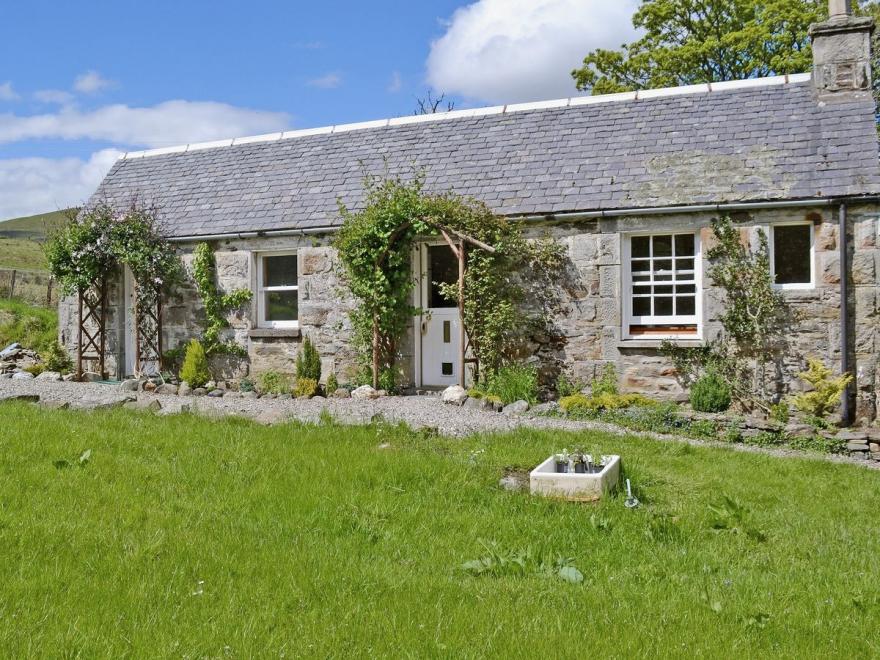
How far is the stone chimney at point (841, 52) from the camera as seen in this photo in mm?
11891

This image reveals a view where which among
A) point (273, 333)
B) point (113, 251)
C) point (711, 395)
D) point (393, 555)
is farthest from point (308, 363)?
point (393, 555)

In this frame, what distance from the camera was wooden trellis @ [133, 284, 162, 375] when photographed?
14.3m

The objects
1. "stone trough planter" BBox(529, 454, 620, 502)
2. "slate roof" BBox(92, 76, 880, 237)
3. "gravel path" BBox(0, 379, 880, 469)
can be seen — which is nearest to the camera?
"stone trough planter" BBox(529, 454, 620, 502)

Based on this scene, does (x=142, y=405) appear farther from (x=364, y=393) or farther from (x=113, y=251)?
(x=113, y=251)

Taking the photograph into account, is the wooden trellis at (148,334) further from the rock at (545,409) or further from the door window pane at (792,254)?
the door window pane at (792,254)

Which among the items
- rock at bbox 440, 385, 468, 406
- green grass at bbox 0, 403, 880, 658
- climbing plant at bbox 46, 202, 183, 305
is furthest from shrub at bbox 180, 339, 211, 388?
green grass at bbox 0, 403, 880, 658

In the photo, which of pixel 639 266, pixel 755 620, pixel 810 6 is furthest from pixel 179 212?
pixel 810 6

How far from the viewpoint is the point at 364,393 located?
1213 centimetres

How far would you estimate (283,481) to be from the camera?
19.3ft

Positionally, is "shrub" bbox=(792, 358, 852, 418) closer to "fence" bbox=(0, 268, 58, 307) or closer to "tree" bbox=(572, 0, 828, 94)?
"tree" bbox=(572, 0, 828, 94)

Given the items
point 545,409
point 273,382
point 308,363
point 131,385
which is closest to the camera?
point 545,409

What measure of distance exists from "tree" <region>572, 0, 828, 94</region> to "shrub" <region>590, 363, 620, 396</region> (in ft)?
49.2

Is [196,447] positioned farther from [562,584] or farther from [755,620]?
[755,620]

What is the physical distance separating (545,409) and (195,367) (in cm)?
652
